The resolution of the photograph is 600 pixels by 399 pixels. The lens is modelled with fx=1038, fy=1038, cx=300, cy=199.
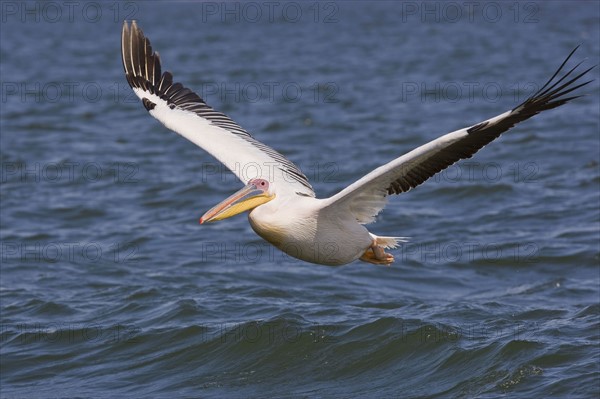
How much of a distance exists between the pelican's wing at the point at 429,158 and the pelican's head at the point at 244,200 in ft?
1.57

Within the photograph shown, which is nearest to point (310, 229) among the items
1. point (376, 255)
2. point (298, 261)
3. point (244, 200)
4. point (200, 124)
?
A: point (244, 200)

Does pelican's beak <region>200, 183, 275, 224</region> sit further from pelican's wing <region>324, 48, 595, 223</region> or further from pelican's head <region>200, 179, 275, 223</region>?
pelican's wing <region>324, 48, 595, 223</region>

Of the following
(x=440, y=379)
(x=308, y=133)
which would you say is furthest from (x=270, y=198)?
(x=308, y=133)

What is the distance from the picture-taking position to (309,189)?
8.12m

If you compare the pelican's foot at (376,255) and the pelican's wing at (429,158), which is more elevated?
the pelican's wing at (429,158)

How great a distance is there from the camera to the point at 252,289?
34.9 ft

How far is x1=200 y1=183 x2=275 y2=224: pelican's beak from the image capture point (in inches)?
278

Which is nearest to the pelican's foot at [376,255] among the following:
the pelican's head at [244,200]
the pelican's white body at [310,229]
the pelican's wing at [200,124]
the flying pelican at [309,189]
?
the flying pelican at [309,189]

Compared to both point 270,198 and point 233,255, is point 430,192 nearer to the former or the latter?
point 233,255

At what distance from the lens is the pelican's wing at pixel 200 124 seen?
812 cm

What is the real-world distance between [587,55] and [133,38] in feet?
60.6

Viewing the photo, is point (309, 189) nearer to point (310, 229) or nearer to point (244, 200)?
point (310, 229)

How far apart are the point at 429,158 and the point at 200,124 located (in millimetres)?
2395

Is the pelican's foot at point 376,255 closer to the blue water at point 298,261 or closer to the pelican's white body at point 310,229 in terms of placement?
the pelican's white body at point 310,229
